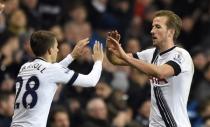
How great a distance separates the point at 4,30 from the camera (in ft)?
46.2

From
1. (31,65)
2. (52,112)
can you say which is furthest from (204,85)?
(31,65)

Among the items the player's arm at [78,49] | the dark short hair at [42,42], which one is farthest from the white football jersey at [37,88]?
the player's arm at [78,49]

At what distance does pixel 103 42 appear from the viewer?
16.0 metres

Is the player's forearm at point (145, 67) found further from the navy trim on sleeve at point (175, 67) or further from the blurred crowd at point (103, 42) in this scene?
the blurred crowd at point (103, 42)

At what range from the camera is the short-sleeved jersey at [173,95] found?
381 inches

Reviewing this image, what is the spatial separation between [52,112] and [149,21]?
233 inches

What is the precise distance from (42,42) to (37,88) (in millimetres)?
523

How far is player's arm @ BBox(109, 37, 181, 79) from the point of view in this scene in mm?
9281

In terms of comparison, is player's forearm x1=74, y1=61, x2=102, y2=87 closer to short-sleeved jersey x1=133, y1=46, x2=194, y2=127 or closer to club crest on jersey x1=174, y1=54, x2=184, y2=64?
short-sleeved jersey x1=133, y1=46, x2=194, y2=127

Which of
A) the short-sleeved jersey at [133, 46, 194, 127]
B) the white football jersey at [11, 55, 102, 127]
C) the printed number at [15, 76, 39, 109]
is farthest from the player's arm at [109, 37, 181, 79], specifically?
the printed number at [15, 76, 39, 109]

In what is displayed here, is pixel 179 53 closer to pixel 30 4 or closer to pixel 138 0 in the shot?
pixel 30 4

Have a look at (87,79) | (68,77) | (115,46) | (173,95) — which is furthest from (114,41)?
(173,95)

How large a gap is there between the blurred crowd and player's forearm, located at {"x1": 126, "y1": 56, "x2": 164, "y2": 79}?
3.25 metres

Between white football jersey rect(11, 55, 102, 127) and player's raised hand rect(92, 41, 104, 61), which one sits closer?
white football jersey rect(11, 55, 102, 127)
